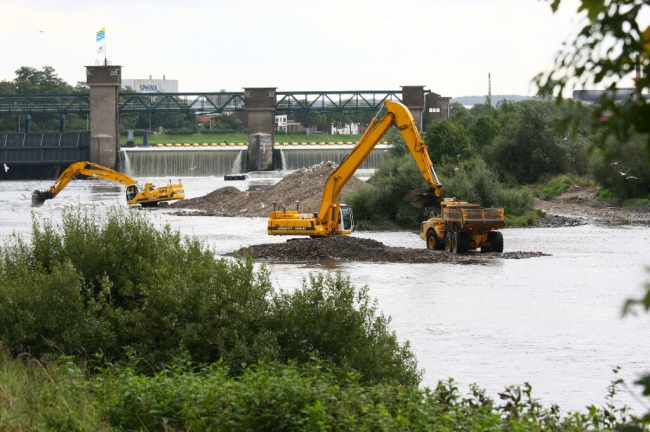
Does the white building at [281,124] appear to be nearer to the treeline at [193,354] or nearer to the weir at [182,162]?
the weir at [182,162]

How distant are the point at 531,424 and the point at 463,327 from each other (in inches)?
421

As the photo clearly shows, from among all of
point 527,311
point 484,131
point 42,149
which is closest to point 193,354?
point 527,311

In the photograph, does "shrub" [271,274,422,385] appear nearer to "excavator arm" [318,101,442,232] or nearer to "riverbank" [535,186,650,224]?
"excavator arm" [318,101,442,232]

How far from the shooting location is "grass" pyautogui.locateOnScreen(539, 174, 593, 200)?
66.4m

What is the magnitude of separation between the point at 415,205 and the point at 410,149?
1920 mm

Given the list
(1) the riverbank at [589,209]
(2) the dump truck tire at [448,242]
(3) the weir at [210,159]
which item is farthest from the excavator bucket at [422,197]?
(3) the weir at [210,159]

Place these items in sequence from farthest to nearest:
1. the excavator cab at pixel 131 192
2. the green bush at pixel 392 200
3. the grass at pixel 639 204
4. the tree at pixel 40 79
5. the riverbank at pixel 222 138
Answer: the tree at pixel 40 79 < the riverbank at pixel 222 138 < the excavator cab at pixel 131 192 < the grass at pixel 639 204 < the green bush at pixel 392 200

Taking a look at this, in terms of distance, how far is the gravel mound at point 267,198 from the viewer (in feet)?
189

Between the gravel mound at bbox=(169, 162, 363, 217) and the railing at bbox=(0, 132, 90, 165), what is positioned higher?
the railing at bbox=(0, 132, 90, 165)

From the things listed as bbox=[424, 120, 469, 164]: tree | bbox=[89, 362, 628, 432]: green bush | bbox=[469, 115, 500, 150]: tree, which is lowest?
bbox=[89, 362, 628, 432]: green bush

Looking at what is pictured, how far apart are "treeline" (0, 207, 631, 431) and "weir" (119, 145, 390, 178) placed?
81.8 meters

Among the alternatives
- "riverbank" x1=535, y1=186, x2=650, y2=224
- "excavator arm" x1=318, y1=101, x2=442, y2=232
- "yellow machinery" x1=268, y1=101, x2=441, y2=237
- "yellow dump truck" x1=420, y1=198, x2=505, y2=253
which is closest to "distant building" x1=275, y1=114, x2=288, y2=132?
"riverbank" x1=535, y1=186, x2=650, y2=224

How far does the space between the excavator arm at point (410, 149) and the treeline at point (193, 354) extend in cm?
1700

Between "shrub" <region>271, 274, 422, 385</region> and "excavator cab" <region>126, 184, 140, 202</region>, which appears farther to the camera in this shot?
"excavator cab" <region>126, 184, 140, 202</region>
